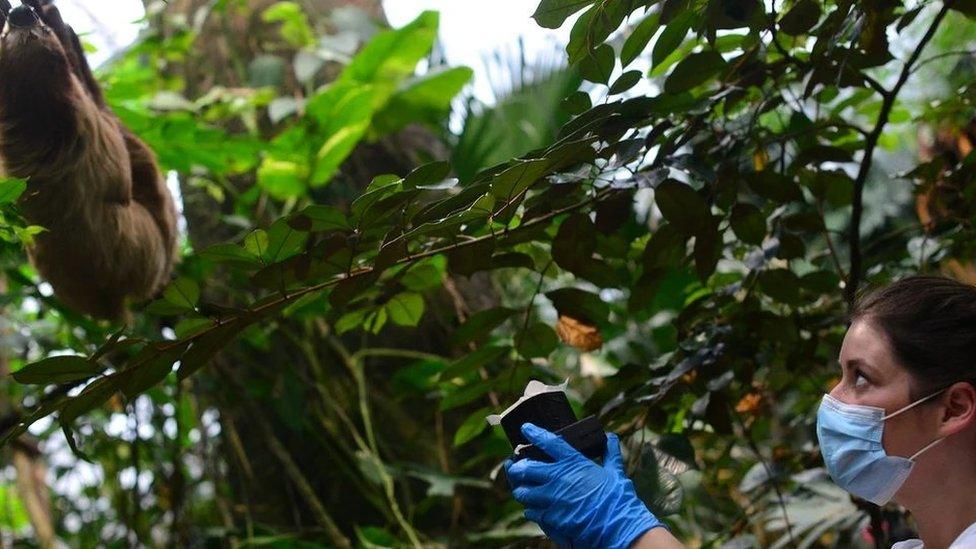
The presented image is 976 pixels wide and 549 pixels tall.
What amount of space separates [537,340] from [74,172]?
49.9 inches

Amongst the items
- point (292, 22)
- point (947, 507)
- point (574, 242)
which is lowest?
point (947, 507)

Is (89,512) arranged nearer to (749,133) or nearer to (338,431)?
(338,431)

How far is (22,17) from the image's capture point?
2.09 metres

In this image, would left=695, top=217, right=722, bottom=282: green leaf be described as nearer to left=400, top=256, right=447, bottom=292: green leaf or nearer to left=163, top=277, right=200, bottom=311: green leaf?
left=400, top=256, right=447, bottom=292: green leaf

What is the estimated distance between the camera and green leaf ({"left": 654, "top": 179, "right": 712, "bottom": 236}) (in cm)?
173

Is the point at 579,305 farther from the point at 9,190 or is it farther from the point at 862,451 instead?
the point at 9,190

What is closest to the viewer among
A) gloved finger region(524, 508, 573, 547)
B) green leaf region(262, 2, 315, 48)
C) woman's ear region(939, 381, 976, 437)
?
woman's ear region(939, 381, 976, 437)

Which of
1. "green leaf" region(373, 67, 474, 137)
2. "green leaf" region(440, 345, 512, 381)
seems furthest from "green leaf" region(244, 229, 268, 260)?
"green leaf" region(373, 67, 474, 137)

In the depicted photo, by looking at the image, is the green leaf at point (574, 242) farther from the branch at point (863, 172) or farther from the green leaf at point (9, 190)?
the green leaf at point (9, 190)

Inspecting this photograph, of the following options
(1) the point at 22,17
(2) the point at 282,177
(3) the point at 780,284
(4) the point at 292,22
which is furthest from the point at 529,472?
(4) the point at 292,22

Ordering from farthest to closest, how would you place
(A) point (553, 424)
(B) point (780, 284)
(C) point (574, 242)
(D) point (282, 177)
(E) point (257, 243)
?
1. (D) point (282, 177)
2. (B) point (780, 284)
3. (C) point (574, 242)
4. (E) point (257, 243)
5. (A) point (553, 424)

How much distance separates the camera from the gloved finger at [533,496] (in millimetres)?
1384

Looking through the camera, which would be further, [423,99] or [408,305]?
[423,99]

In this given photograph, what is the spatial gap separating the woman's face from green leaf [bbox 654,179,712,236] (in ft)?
1.35
